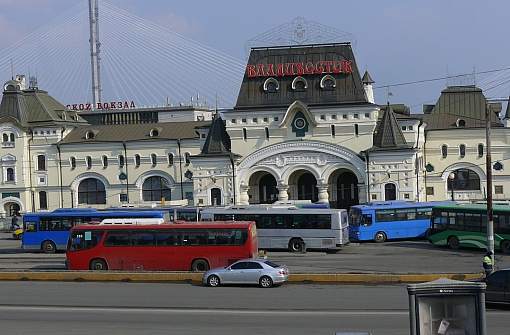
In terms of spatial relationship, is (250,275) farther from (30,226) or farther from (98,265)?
(30,226)

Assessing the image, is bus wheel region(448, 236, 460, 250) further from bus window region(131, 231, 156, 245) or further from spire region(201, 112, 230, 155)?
spire region(201, 112, 230, 155)

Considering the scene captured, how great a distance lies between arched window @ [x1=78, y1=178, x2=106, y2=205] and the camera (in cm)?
8162


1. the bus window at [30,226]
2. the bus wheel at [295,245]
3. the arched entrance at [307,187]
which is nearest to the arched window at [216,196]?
the arched entrance at [307,187]

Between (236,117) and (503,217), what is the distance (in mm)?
30587

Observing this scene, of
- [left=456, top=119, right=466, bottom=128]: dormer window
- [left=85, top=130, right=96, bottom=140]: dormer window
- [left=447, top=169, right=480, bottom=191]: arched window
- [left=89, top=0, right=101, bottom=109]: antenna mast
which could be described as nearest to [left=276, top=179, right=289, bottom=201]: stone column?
[left=447, top=169, right=480, bottom=191]: arched window

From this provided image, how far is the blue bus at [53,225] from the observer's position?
50812 mm

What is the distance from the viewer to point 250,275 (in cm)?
3350

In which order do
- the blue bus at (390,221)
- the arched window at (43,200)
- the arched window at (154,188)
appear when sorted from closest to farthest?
the blue bus at (390,221) < the arched window at (154,188) < the arched window at (43,200)

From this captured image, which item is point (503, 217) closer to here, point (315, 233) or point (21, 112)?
point (315, 233)

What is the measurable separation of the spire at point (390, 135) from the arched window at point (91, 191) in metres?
28.2

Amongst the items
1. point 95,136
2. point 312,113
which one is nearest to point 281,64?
point 312,113

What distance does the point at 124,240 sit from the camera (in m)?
40.4

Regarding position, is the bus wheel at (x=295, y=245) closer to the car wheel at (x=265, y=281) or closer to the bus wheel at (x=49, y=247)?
the bus wheel at (x=49, y=247)

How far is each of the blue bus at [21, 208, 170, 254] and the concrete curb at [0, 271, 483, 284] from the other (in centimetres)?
1383
